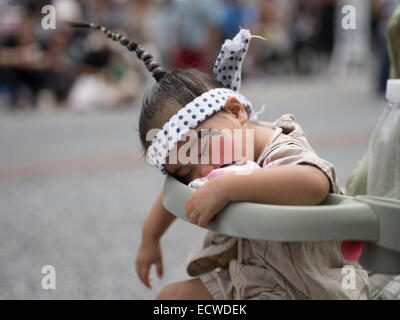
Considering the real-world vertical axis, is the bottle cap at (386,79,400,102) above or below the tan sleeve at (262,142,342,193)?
above

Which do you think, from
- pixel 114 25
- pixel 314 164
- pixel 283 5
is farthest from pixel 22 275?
pixel 283 5

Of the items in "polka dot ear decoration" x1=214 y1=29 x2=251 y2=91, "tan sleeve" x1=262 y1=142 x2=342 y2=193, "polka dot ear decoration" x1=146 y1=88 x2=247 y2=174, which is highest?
"polka dot ear decoration" x1=214 y1=29 x2=251 y2=91

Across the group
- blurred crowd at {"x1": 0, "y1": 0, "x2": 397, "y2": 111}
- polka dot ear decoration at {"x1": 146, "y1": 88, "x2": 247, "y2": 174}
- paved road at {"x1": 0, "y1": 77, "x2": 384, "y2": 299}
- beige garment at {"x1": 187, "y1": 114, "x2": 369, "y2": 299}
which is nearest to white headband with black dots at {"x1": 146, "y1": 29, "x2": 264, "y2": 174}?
polka dot ear decoration at {"x1": 146, "y1": 88, "x2": 247, "y2": 174}

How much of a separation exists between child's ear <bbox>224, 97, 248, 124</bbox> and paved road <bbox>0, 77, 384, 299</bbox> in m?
0.46

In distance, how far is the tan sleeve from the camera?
810 mm

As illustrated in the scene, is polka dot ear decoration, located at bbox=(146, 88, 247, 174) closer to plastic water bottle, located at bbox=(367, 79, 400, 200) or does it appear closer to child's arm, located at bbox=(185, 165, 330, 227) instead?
child's arm, located at bbox=(185, 165, 330, 227)

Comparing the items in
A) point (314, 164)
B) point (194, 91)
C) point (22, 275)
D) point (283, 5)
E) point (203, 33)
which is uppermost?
point (283, 5)

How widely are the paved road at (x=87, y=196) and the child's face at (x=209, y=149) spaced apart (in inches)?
20.3

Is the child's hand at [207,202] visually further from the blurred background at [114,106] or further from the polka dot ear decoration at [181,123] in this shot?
the blurred background at [114,106]

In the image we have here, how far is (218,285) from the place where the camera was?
102 centimetres

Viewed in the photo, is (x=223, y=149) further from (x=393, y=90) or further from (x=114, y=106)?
(x=114, y=106)

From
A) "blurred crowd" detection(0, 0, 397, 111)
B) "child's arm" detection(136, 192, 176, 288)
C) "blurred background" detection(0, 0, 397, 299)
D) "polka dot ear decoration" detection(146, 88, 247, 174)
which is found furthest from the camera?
"blurred crowd" detection(0, 0, 397, 111)

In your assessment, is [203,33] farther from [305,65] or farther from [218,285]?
[218,285]

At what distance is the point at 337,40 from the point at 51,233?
7223mm
